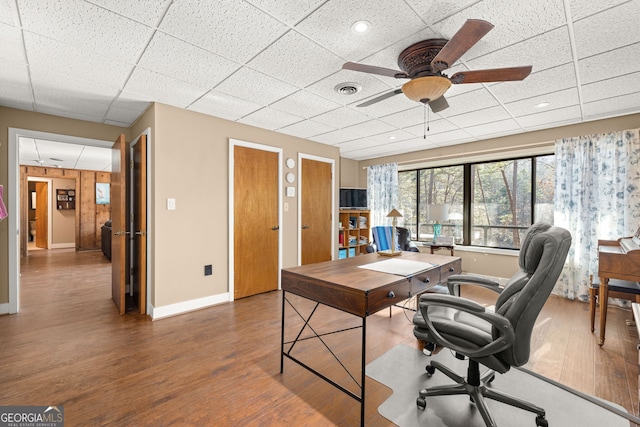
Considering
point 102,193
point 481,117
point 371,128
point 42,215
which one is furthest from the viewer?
point 42,215

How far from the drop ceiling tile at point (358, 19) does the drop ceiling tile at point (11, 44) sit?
6.26ft

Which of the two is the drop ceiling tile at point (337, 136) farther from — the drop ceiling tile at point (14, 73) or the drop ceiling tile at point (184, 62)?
the drop ceiling tile at point (14, 73)

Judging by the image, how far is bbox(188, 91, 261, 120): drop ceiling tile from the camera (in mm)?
3076

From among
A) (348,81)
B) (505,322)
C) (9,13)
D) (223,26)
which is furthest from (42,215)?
(505,322)

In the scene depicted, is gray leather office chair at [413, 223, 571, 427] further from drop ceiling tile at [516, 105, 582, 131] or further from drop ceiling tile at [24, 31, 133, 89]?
drop ceiling tile at [24, 31, 133, 89]

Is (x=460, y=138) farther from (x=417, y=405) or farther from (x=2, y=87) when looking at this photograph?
(x=2, y=87)

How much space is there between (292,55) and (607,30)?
2.13m

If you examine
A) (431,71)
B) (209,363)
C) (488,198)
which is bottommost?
(209,363)

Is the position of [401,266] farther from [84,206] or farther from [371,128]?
[84,206]

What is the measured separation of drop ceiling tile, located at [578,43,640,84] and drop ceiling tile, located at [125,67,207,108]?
11.1ft

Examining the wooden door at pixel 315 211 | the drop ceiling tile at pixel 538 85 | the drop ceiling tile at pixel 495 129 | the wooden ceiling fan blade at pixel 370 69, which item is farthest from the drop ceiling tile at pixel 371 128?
the wooden ceiling fan blade at pixel 370 69

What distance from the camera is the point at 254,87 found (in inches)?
110

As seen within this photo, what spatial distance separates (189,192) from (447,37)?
3.02 m

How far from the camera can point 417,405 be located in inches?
69.1
